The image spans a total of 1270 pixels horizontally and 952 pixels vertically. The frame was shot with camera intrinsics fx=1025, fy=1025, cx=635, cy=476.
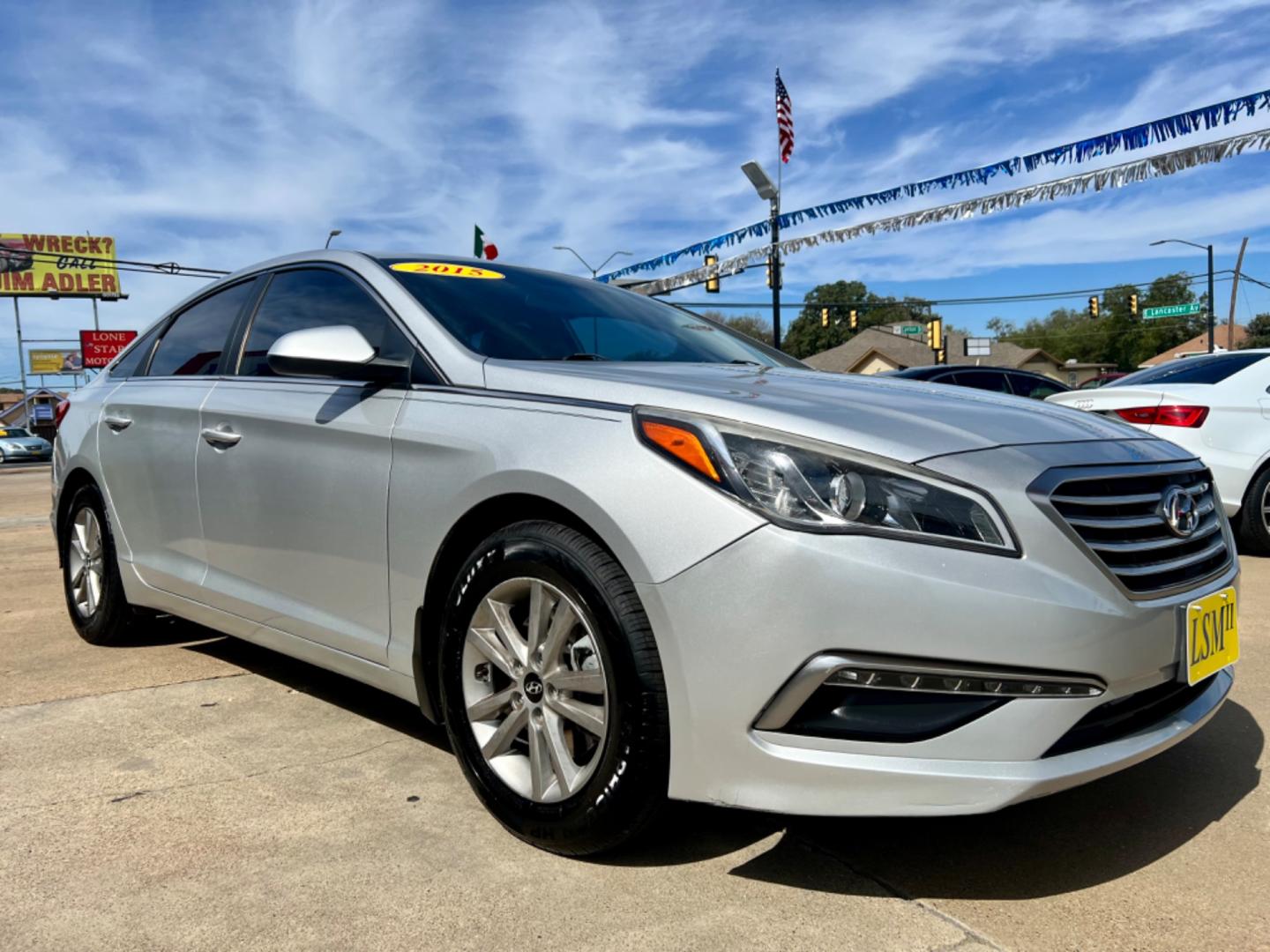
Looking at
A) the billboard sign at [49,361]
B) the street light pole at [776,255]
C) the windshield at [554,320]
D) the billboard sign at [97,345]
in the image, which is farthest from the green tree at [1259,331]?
the billboard sign at [49,361]

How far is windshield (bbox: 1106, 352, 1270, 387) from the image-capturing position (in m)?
6.68

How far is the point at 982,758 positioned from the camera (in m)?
1.94

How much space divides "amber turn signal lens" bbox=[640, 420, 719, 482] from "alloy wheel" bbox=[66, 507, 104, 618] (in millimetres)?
3052

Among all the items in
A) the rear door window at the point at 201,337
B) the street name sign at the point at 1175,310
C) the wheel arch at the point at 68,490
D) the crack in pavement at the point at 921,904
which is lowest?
the crack in pavement at the point at 921,904

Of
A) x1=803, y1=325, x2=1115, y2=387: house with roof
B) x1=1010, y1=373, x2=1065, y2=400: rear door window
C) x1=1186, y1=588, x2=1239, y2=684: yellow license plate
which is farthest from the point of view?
x1=803, y1=325, x2=1115, y2=387: house with roof

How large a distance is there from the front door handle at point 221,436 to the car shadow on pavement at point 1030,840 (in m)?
2.11

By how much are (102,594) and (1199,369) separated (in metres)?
6.63

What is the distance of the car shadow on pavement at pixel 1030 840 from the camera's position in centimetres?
224

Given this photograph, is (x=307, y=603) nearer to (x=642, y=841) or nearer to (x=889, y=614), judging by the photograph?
(x=642, y=841)

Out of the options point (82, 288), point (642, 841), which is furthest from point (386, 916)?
point (82, 288)

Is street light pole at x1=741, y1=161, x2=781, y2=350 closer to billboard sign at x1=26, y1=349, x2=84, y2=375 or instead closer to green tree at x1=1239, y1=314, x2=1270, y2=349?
green tree at x1=1239, y1=314, x2=1270, y2=349

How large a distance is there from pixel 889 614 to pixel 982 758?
1.08 feet

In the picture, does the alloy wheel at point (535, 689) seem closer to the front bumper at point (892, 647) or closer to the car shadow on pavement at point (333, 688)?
the front bumper at point (892, 647)

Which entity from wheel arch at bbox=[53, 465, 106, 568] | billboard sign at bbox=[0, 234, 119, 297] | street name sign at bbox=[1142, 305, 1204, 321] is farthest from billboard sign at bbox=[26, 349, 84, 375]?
wheel arch at bbox=[53, 465, 106, 568]
